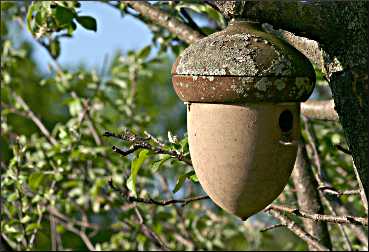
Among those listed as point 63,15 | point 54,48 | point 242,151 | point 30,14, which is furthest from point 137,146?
point 54,48

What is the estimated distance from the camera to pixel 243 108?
38.3 inches

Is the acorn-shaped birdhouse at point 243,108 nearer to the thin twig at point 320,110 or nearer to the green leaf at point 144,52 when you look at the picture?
the thin twig at point 320,110

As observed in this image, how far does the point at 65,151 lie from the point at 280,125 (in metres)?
1.24

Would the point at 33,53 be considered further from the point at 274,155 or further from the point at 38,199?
the point at 274,155

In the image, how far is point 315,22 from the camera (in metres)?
0.95

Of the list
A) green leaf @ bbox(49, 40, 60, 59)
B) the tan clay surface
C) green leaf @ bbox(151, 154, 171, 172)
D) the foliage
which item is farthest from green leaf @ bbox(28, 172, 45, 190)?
the tan clay surface

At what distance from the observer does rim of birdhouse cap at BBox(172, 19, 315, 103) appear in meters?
0.95

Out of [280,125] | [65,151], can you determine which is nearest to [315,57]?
[280,125]

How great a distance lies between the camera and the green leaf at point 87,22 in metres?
1.82

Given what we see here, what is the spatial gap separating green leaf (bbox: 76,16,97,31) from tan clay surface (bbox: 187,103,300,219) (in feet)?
2.76

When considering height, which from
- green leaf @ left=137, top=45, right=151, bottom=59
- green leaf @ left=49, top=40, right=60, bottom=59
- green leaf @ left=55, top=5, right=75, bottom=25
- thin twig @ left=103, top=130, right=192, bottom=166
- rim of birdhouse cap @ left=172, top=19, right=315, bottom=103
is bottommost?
thin twig @ left=103, top=130, right=192, bottom=166

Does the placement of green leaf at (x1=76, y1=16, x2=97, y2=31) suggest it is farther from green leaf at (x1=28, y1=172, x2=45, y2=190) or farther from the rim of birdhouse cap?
the rim of birdhouse cap

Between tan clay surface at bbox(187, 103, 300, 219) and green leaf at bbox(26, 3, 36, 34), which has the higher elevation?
green leaf at bbox(26, 3, 36, 34)

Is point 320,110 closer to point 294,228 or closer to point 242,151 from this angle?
point 294,228
